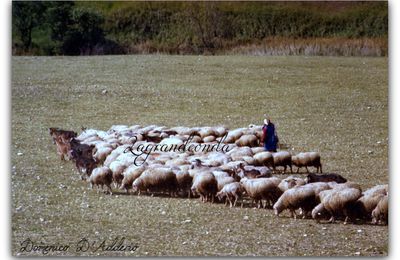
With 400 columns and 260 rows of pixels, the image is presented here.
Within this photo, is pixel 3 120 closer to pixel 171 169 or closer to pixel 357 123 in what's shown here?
pixel 171 169

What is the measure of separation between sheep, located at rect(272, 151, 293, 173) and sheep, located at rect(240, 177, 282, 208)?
1.31m

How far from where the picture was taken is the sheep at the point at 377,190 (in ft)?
33.8

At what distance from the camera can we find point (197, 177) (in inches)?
437

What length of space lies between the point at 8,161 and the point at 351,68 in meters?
4.99

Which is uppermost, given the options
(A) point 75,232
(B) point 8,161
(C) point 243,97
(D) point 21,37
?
(D) point 21,37

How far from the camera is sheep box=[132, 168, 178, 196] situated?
11.3 metres

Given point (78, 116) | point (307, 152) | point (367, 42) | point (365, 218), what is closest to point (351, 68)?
point (367, 42)

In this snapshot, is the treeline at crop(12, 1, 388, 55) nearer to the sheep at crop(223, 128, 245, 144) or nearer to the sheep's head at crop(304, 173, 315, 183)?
the sheep at crop(223, 128, 245, 144)

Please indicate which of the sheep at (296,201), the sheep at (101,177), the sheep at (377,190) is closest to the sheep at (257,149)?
the sheep at (296,201)

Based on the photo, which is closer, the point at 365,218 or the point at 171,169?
the point at 365,218

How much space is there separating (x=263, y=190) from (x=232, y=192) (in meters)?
0.40

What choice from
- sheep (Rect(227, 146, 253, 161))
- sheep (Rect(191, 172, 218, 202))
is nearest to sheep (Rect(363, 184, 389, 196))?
sheep (Rect(191, 172, 218, 202))

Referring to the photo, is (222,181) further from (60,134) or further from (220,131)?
(60,134)

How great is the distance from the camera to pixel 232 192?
10.8 metres
